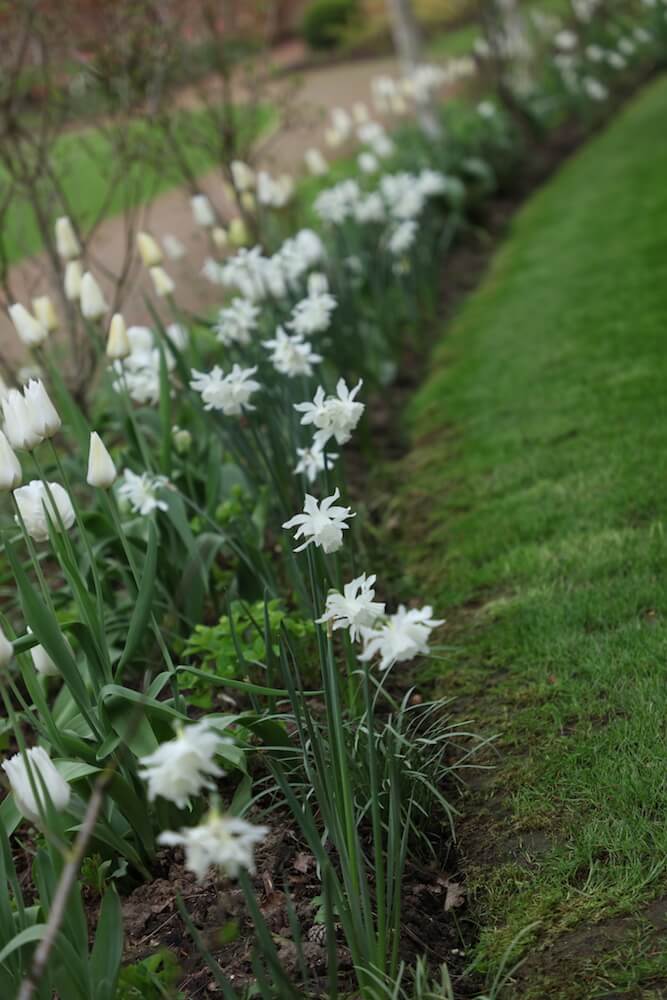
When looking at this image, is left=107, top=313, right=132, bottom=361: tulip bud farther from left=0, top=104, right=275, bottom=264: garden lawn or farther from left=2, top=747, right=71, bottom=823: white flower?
left=0, top=104, right=275, bottom=264: garden lawn

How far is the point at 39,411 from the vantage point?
86.1 inches

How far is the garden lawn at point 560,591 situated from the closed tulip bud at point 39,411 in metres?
1.24

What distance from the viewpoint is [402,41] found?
10461mm

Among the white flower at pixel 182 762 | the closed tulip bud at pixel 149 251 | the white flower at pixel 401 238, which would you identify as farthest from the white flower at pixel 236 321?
the white flower at pixel 182 762

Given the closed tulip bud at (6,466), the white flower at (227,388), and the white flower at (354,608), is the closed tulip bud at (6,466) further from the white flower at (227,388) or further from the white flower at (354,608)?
the white flower at (227,388)

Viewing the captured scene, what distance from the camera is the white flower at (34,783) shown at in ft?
5.89

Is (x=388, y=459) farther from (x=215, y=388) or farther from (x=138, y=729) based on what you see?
(x=138, y=729)

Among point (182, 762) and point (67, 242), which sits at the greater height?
point (67, 242)

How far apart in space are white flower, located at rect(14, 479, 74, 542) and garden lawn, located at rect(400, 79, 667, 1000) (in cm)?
110

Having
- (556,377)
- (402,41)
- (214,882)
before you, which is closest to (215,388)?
(214,882)

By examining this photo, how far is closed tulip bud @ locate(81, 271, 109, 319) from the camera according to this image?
3201 millimetres

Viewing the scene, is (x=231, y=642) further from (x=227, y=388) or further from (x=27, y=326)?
(x=27, y=326)

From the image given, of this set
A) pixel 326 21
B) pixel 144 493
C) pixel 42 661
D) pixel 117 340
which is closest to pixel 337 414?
pixel 42 661

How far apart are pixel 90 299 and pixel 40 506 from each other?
1.04 m
